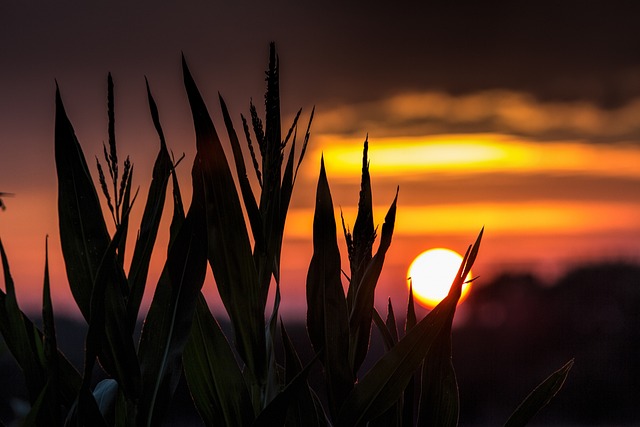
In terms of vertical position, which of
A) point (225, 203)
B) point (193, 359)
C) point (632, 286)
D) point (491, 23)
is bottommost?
point (632, 286)

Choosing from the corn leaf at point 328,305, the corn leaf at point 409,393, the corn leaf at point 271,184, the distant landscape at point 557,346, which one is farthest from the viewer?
the distant landscape at point 557,346

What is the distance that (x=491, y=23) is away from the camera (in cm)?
233

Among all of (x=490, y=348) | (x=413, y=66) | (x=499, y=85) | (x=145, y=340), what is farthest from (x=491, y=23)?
(x=145, y=340)

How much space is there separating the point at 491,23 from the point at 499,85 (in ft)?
0.58

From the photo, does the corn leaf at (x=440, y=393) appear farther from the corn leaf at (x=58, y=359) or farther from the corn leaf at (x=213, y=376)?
the corn leaf at (x=58, y=359)

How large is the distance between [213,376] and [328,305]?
12cm

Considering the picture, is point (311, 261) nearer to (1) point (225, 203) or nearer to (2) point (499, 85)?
(1) point (225, 203)

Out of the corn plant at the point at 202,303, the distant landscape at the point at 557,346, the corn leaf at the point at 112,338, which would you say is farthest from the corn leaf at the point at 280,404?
the distant landscape at the point at 557,346

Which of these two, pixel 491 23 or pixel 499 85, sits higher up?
pixel 491 23

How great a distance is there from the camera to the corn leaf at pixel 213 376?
73 cm

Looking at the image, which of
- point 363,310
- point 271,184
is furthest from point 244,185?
point 363,310

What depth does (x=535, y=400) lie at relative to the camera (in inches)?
31.9

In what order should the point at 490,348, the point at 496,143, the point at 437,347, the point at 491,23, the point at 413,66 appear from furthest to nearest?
the point at 490,348 → the point at 496,143 → the point at 491,23 → the point at 413,66 → the point at 437,347

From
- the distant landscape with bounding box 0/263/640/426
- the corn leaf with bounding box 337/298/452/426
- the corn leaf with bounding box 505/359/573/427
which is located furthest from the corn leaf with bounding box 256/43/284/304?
the distant landscape with bounding box 0/263/640/426
